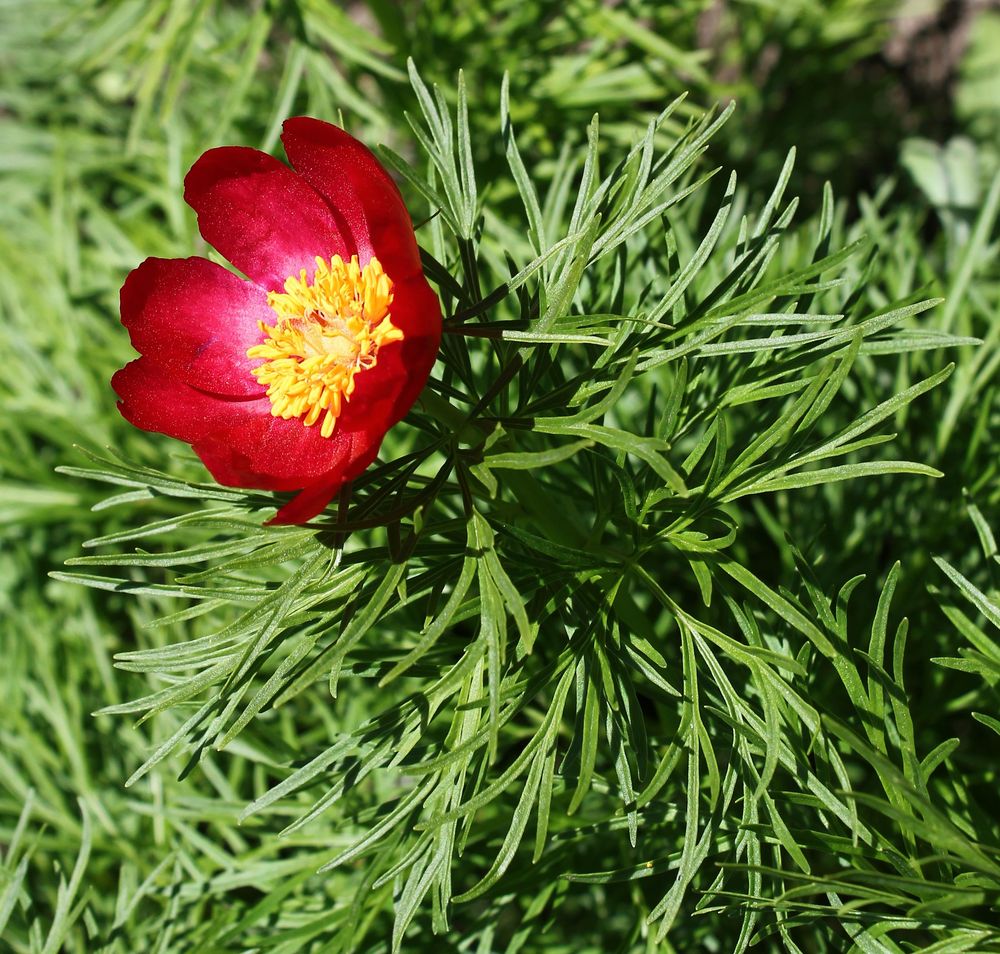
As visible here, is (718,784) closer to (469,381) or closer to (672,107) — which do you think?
(469,381)

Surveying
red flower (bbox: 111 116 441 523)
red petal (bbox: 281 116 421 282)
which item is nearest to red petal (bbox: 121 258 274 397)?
red flower (bbox: 111 116 441 523)

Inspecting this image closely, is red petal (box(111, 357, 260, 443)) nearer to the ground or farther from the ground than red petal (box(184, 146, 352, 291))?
nearer to the ground

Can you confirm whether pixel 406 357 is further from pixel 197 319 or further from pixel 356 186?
pixel 197 319

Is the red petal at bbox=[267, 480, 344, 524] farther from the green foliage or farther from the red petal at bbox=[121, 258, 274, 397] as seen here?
the red petal at bbox=[121, 258, 274, 397]

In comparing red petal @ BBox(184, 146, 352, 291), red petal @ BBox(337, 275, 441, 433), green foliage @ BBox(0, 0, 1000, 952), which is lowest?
green foliage @ BBox(0, 0, 1000, 952)

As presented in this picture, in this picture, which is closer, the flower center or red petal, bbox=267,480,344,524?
red petal, bbox=267,480,344,524

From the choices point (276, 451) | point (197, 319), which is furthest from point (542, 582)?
point (197, 319)

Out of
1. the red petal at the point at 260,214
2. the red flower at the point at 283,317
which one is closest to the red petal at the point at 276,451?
the red flower at the point at 283,317
